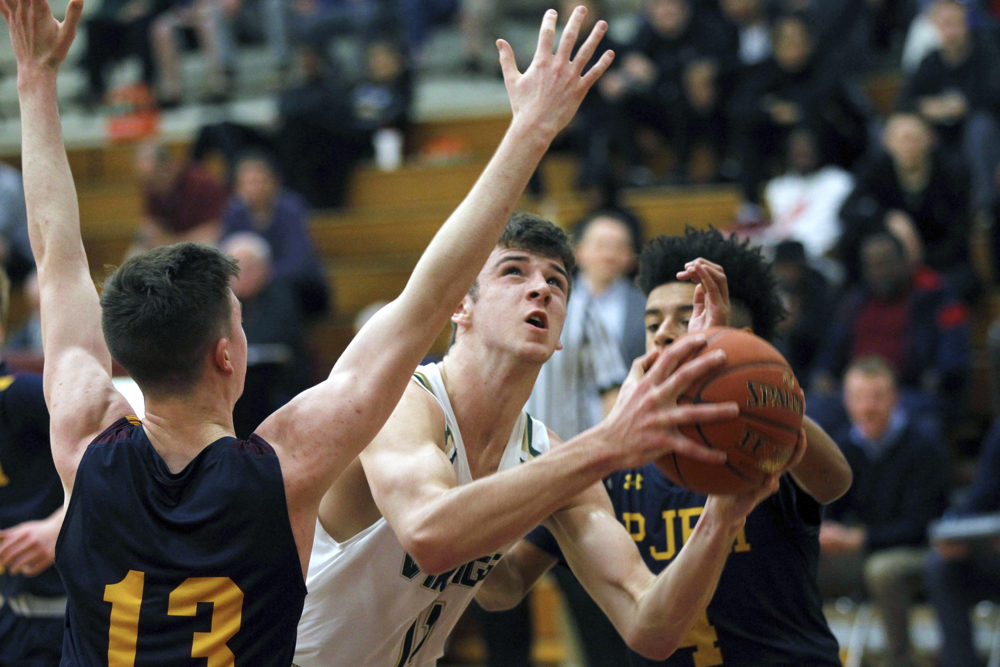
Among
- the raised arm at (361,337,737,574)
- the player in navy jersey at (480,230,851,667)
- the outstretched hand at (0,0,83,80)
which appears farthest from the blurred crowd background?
the outstretched hand at (0,0,83,80)

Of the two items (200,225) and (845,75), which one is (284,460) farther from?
(845,75)

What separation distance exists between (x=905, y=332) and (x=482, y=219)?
20.2 feet

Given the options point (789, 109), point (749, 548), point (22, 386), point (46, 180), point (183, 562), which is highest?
point (46, 180)

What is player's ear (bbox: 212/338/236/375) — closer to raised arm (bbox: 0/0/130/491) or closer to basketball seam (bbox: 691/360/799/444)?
raised arm (bbox: 0/0/130/491)

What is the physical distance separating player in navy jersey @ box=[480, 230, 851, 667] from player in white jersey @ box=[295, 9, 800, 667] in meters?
0.25

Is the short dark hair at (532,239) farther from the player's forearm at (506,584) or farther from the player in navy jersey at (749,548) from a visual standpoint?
the player's forearm at (506,584)

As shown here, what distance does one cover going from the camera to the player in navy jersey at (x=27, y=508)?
146 inches

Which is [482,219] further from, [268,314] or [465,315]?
[268,314]

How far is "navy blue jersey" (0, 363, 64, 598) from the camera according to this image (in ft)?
12.2

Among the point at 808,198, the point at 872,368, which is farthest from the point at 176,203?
the point at 872,368

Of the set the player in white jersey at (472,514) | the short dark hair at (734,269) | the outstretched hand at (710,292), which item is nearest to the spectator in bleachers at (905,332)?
the short dark hair at (734,269)

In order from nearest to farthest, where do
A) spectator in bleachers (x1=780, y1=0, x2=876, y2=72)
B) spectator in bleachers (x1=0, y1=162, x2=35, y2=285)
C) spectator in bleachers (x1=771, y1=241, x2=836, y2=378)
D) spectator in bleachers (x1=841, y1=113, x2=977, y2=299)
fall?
spectator in bleachers (x1=771, y1=241, x2=836, y2=378), spectator in bleachers (x1=841, y1=113, x2=977, y2=299), spectator in bleachers (x1=0, y1=162, x2=35, y2=285), spectator in bleachers (x1=780, y1=0, x2=876, y2=72)

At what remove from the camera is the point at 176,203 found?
10117mm

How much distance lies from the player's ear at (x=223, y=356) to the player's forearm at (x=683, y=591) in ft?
3.92
